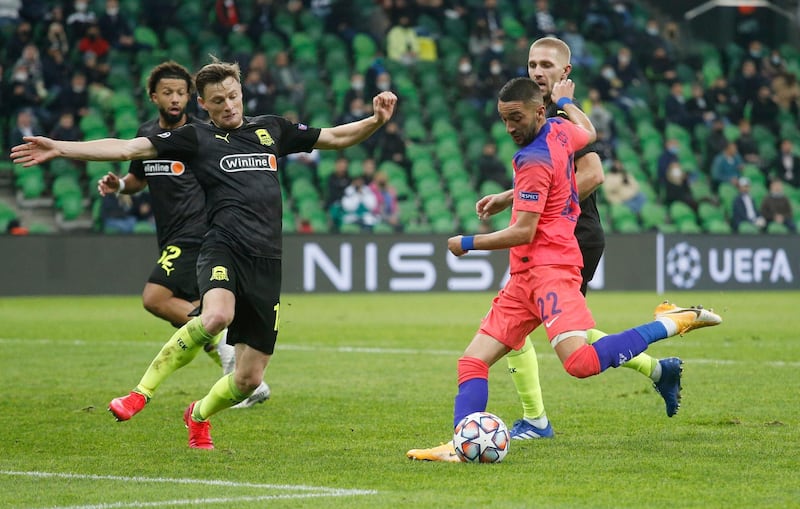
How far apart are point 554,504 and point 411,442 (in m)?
2.10

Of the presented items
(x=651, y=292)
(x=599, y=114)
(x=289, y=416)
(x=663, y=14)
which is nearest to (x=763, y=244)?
(x=651, y=292)

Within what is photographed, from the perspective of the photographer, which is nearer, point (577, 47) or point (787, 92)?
point (577, 47)

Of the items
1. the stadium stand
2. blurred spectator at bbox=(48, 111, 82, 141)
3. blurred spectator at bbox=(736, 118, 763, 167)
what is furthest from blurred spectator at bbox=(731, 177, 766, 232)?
blurred spectator at bbox=(48, 111, 82, 141)

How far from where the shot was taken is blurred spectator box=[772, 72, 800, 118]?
1131 inches

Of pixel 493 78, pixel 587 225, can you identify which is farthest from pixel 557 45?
pixel 493 78

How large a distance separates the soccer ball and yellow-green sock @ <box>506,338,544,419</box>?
0.97m

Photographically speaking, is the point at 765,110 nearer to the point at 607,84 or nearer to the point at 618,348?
the point at 607,84

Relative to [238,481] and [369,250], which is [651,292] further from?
[238,481]

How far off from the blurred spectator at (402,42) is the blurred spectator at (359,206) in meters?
4.19

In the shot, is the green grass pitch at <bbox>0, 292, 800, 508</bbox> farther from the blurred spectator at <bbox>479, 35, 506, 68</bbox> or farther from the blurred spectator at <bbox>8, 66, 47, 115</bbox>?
the blurred spectator at <bbox>479, 35, 506, 68</bbox>

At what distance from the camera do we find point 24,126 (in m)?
21.8

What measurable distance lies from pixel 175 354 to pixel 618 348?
241cm

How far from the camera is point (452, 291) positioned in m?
23.0

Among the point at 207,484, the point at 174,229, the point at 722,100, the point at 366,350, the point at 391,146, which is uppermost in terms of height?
the point at 722,100
